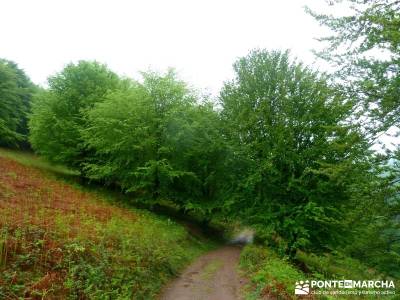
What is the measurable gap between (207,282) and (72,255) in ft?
20.5

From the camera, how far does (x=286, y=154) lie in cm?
1984

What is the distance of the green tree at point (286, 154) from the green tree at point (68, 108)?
15.7 m

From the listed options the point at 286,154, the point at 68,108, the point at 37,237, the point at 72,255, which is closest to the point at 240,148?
the point at 286,154

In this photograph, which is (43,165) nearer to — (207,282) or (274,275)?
(207,282)

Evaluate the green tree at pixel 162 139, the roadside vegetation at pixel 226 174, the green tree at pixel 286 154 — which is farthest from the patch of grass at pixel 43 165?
the green tree at pixel 286 154

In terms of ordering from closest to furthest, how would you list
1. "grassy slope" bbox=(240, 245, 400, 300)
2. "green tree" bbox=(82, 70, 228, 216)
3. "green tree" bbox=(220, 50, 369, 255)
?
"grassy slope" bbox=(240, 245, 400, 300)
"green tree" bbox=(220, 50, 369, 255)
"green tree" bbox=(82, 70, 228, 216)

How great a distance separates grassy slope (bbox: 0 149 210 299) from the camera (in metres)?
8.49

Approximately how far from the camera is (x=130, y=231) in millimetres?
14773

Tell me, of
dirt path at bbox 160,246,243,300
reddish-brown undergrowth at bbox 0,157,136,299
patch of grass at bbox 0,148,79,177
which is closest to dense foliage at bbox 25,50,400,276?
patch of grass at bbox 0,148,79,177

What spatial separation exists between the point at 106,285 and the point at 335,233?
14924 millimetres

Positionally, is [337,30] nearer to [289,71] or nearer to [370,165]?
[370,165]

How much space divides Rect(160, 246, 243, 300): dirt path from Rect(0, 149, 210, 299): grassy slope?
60 centimetres

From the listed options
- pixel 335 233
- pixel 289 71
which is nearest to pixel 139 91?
pixel 289 71

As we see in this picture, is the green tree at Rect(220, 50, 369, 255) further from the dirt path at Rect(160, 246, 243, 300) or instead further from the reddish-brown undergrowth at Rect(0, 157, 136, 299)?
the reddish-brown undergrowth at Rect(0, 157, 136, 299)
